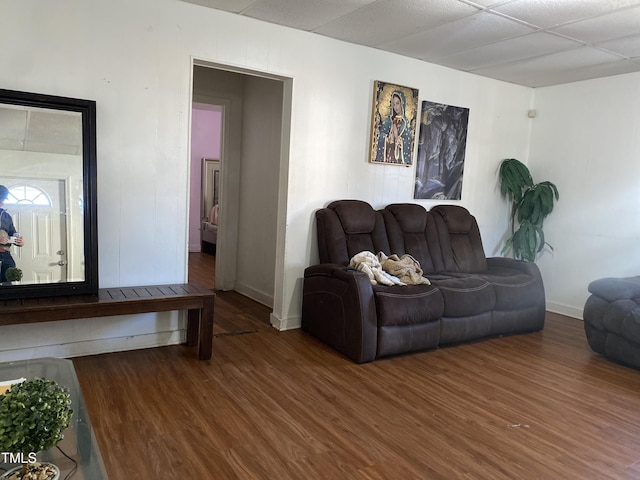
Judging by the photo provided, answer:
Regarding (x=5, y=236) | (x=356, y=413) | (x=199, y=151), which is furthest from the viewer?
(x=199, y=151)

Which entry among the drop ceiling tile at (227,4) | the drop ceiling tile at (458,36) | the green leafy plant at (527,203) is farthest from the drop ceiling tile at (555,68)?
the drop ceiling tile at (227,4)

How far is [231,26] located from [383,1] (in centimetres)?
111

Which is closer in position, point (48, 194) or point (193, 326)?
point (48, 194)

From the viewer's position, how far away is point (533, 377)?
3.32 metres

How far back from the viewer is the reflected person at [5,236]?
284 cm

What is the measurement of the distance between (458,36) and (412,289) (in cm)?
199

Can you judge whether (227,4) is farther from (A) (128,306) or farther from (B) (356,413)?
(B) (356,413)

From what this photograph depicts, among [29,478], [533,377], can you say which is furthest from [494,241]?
[29,478]

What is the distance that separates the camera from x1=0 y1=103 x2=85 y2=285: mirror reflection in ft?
9.29

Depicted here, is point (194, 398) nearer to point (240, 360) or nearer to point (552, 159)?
point (240, 360)

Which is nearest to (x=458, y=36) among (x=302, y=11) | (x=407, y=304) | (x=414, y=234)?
(x=302, y=11)

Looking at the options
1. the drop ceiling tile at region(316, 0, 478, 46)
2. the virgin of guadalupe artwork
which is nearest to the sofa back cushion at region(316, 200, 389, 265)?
the virgin of guadalupe artwork

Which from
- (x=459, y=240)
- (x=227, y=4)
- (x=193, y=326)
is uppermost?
(x=227, y=4)

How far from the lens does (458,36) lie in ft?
12.3
